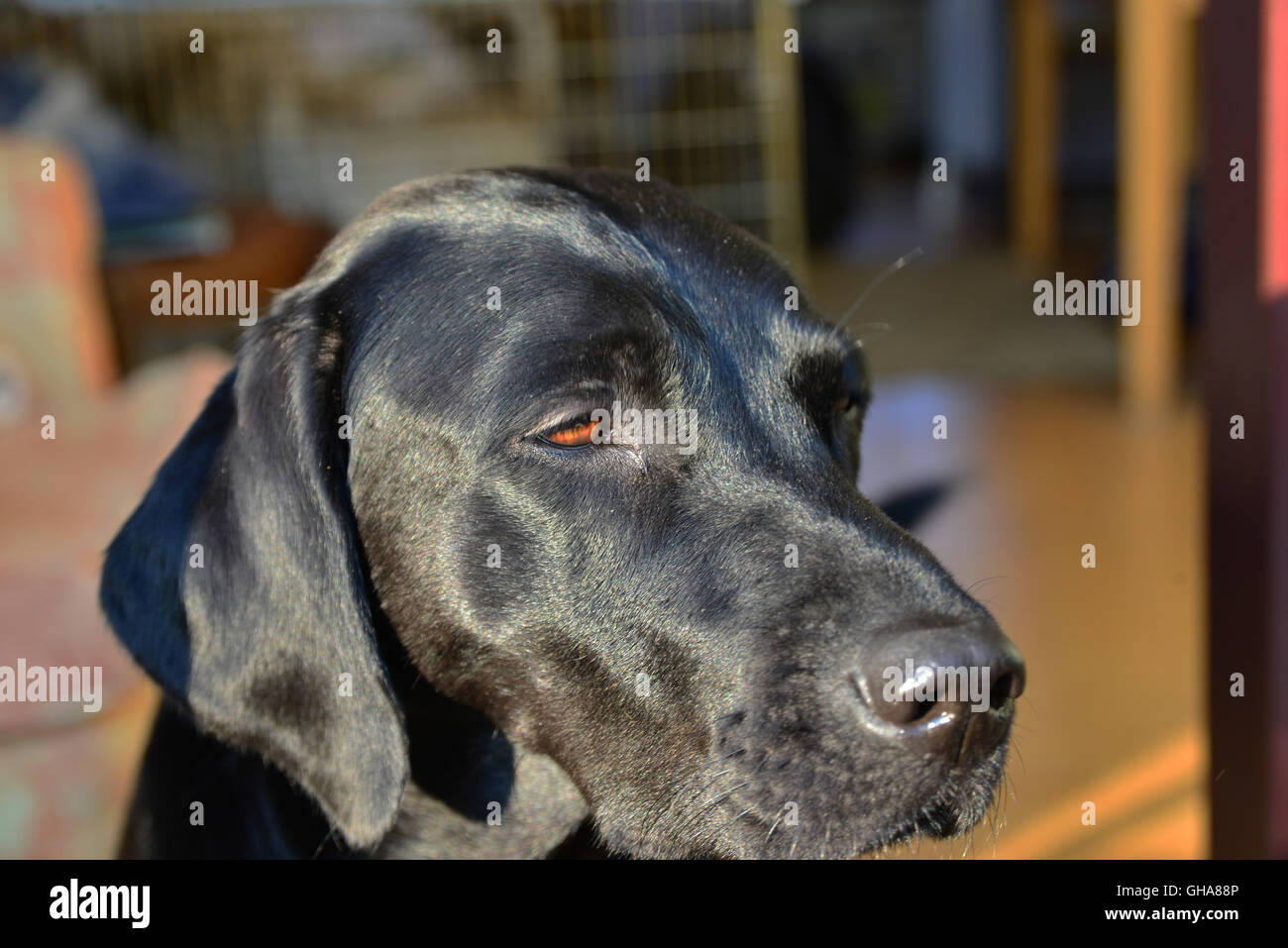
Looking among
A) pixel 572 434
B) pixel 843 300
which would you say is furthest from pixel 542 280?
pixel 843 300

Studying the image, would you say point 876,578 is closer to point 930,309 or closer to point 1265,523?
point 1265,523

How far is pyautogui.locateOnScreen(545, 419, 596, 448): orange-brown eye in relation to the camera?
1.49 m

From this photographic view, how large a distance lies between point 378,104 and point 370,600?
516 cm

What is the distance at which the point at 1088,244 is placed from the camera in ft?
26.9

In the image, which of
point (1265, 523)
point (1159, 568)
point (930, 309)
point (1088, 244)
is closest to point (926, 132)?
point (1088, 244)

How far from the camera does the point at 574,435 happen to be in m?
1.49

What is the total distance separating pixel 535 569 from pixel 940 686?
503 millimetres

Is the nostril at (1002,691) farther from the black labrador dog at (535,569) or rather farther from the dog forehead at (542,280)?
the dog forehead at (542,280)

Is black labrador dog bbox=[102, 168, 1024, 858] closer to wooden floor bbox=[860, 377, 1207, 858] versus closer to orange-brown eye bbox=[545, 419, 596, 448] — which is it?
orange-brown eye bbox=[545, 419, 596, 448]

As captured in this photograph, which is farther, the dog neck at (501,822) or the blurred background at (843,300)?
the blurred background at (843,300)

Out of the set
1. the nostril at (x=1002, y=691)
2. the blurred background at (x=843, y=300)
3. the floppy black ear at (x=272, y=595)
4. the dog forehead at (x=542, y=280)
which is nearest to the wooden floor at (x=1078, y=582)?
the blurred background at (x=843, y=300)

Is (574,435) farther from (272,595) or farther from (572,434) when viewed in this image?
(272,595)

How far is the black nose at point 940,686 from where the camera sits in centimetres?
123
